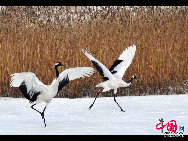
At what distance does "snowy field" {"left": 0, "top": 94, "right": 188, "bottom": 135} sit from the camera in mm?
6691

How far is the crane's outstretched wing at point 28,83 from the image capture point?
6496 mm

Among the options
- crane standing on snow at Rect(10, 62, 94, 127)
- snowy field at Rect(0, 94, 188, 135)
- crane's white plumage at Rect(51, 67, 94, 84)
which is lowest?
snowy field at Rect(0, 94, 188, 135)

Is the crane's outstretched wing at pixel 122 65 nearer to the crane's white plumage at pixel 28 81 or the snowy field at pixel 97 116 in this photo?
the snowy field at pixel 97 116

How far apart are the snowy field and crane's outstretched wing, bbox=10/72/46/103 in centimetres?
46

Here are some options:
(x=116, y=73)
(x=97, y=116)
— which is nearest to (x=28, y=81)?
(x=97, y=116)

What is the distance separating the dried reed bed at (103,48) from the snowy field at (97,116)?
709mm

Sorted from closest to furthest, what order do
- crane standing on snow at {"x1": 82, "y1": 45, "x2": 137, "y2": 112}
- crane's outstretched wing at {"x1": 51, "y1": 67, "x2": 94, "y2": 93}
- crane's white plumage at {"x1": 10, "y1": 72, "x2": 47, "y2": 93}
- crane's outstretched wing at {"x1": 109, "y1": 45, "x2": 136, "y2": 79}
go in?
crane's white plumage at {"x1": 10, "y1": 72, "x2": 47, "y2": 93} < crane's outstretched wing at {"x1": 51, "y1": 67, "x2": 94, "y2": 93} < crane standing on snow at {"x1": 82, "y1": 45, "x2": 137, "y2": 112} < crane's outstretched wing at {"x1": 109, "y1": 45, "x2": 136, "y2": 79}

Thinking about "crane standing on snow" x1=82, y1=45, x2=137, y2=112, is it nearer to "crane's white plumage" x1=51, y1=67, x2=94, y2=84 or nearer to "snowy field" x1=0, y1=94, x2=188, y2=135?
"snowy field" x1=0, y1=94, x2=188, y2=135

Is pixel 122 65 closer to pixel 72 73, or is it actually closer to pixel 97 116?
pixel 97 116

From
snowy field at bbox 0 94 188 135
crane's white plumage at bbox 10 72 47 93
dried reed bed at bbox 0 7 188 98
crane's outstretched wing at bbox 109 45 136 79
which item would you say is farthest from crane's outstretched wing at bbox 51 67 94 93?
dried reed bed at bbox 0 7 188 98

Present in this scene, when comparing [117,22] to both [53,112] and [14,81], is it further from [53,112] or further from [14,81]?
[14,81]

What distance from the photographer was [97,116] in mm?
8070

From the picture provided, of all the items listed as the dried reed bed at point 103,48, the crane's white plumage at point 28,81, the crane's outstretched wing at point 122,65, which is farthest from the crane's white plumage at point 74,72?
the dried reed bed at point 103,48

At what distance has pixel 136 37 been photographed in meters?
11.4
